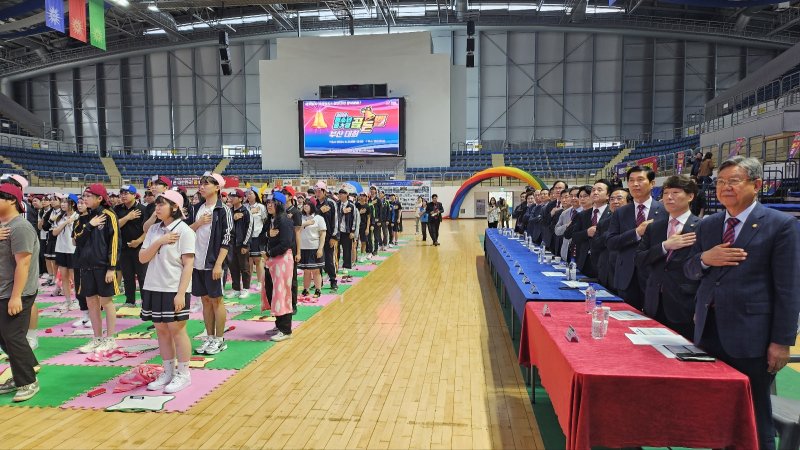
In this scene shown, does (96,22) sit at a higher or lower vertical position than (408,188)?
higher

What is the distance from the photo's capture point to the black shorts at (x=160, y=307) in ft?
12.3

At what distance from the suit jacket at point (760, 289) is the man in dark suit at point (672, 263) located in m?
0.54

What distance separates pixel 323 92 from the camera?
2723cm

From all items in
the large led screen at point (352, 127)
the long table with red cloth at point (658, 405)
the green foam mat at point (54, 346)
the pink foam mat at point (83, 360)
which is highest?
the large led screen at point (352, 127)

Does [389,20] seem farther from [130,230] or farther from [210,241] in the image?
[210,241]

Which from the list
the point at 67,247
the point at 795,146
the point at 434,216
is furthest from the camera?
the point at 434,216

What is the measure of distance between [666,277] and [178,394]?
3687 millimetres

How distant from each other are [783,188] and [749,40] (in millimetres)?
21452

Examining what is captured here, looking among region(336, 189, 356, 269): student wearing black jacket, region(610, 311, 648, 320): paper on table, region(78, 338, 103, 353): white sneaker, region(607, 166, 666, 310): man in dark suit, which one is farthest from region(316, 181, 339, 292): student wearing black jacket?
region(610, 311, 648, 320): paper on table

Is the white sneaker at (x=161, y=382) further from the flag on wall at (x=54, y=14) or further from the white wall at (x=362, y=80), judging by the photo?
the white wall at (x=362, y=80)

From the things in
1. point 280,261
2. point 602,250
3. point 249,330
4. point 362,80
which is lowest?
point 249,330

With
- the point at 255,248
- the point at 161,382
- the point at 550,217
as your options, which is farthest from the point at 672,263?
the point at 255,248

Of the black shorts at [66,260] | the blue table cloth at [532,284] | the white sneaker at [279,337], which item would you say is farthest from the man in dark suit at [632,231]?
the black shorts at [66,260]

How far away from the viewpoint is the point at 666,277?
3152 millimetres
